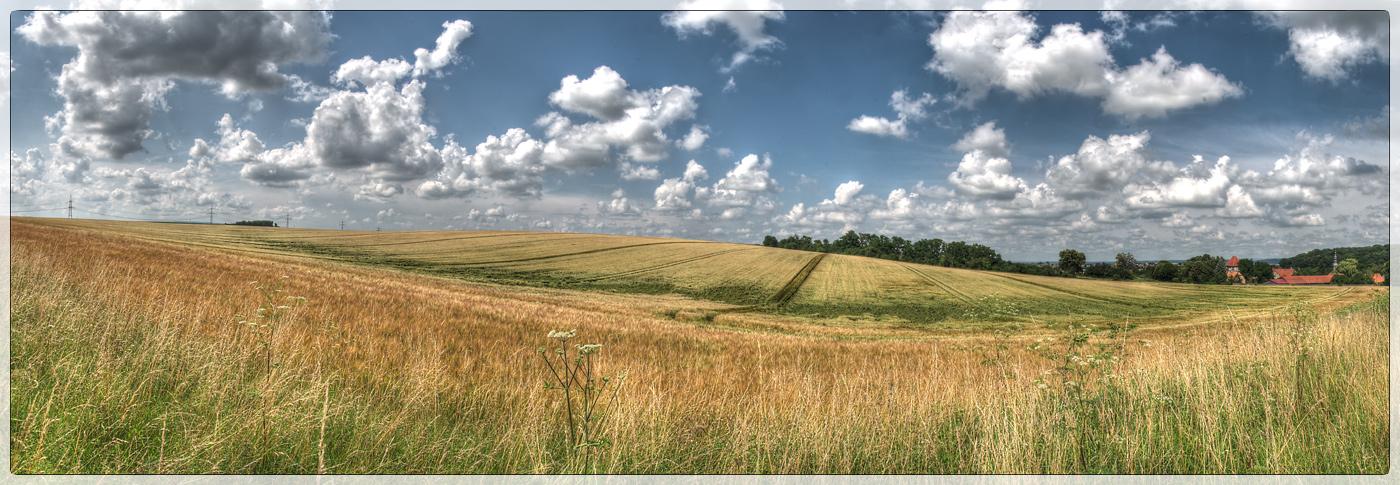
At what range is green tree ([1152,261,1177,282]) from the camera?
70.8m

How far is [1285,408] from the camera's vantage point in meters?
4.97

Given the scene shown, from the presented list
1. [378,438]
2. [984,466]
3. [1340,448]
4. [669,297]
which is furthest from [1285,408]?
[669,297]

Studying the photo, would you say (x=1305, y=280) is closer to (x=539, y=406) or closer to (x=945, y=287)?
(x=945, y=287)

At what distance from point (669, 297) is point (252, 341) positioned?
3674cm

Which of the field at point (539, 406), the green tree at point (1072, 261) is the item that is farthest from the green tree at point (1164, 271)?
the field at point (539, 406)

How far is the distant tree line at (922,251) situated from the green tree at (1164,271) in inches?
498

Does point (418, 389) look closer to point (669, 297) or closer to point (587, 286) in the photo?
point (669, 297)

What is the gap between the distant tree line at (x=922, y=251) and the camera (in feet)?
267

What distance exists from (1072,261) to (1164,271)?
12932 millimetres

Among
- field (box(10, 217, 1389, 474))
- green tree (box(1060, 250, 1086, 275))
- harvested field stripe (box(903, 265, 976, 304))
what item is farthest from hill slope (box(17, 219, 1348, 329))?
field (box(10, 217, 1389, 474))

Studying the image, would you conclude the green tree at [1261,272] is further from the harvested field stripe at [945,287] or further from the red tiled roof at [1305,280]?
the harvested field stripe at [945,287]

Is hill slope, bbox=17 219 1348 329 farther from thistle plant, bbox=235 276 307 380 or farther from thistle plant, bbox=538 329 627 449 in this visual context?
thistle plant, bbox=538 329 627 449

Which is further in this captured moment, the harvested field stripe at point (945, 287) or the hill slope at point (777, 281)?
the harvested field stripe at point (945, 287)

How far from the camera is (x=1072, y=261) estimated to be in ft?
234
